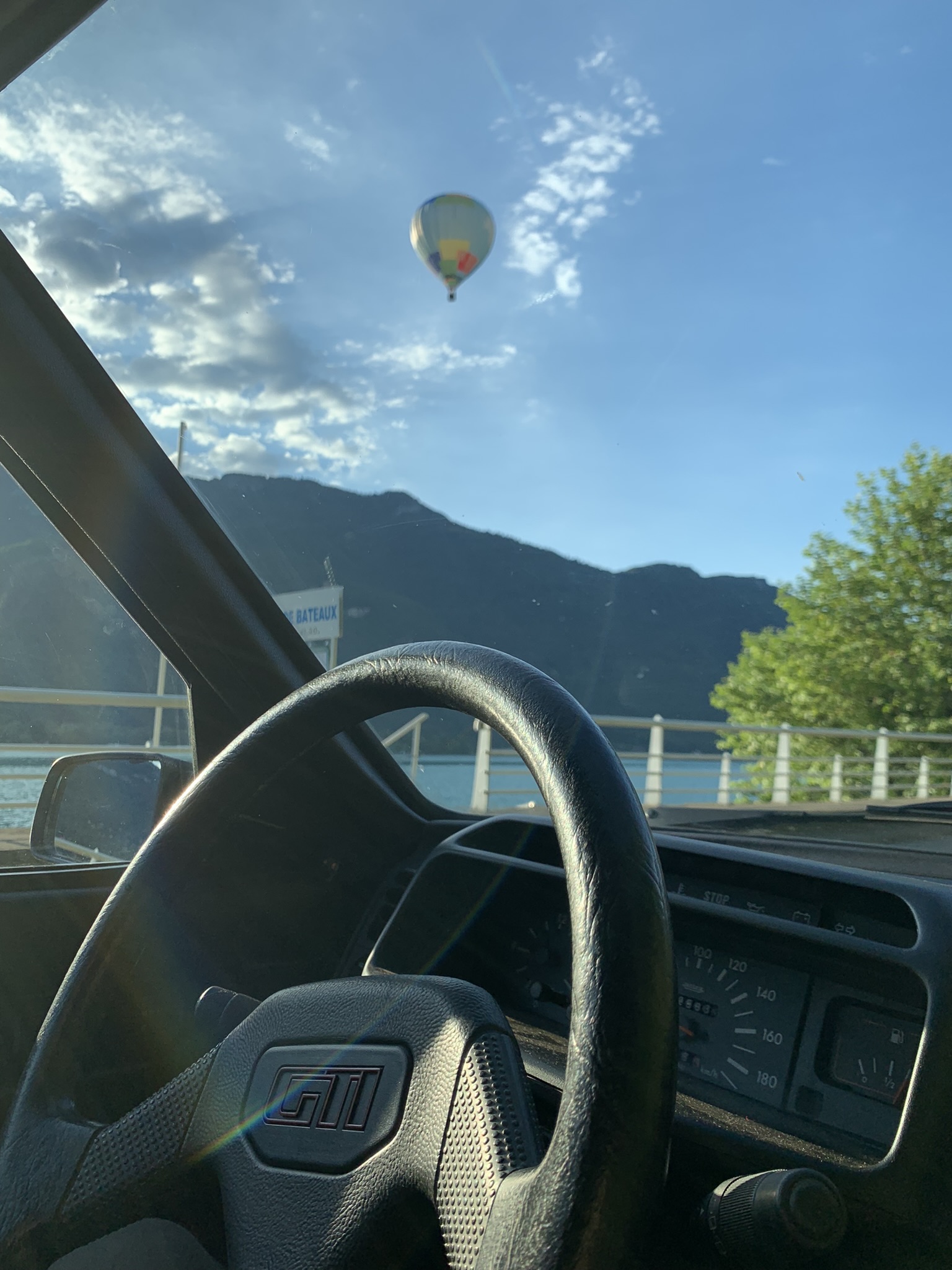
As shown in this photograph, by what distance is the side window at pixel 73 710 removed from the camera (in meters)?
1.99

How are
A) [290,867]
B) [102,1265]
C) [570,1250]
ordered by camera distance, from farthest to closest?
[290,867]
[102,1265]
[570,1250]

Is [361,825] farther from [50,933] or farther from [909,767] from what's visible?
[909,767]

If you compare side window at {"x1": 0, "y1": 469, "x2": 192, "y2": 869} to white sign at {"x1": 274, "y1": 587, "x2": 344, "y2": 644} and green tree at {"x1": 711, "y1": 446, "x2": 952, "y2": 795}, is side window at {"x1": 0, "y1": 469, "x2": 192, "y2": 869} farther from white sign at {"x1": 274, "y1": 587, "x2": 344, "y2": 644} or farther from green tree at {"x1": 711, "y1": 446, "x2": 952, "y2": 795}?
green tree at {"x1": 711, "y1": 446, "x2": 952, "y2": 795}

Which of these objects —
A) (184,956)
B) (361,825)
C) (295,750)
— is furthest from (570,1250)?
(361,825)

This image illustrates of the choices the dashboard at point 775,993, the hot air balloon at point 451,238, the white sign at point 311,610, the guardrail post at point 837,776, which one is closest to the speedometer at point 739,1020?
the dashboard at point 775,993

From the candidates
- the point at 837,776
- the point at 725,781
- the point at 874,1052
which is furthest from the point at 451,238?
the point at 837,776

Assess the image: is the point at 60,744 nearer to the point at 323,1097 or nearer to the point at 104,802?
the point at 104,802

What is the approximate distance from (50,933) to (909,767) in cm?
377

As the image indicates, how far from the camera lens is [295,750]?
1222 mm

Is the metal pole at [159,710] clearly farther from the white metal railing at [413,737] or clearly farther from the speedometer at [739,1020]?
the speedometer at [739,1020]

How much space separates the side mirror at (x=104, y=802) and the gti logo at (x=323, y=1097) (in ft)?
4.51

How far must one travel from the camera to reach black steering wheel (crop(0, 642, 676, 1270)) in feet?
2.19

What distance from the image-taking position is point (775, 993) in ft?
4.79

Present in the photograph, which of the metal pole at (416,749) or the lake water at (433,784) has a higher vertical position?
the metal pole at (416,749)
